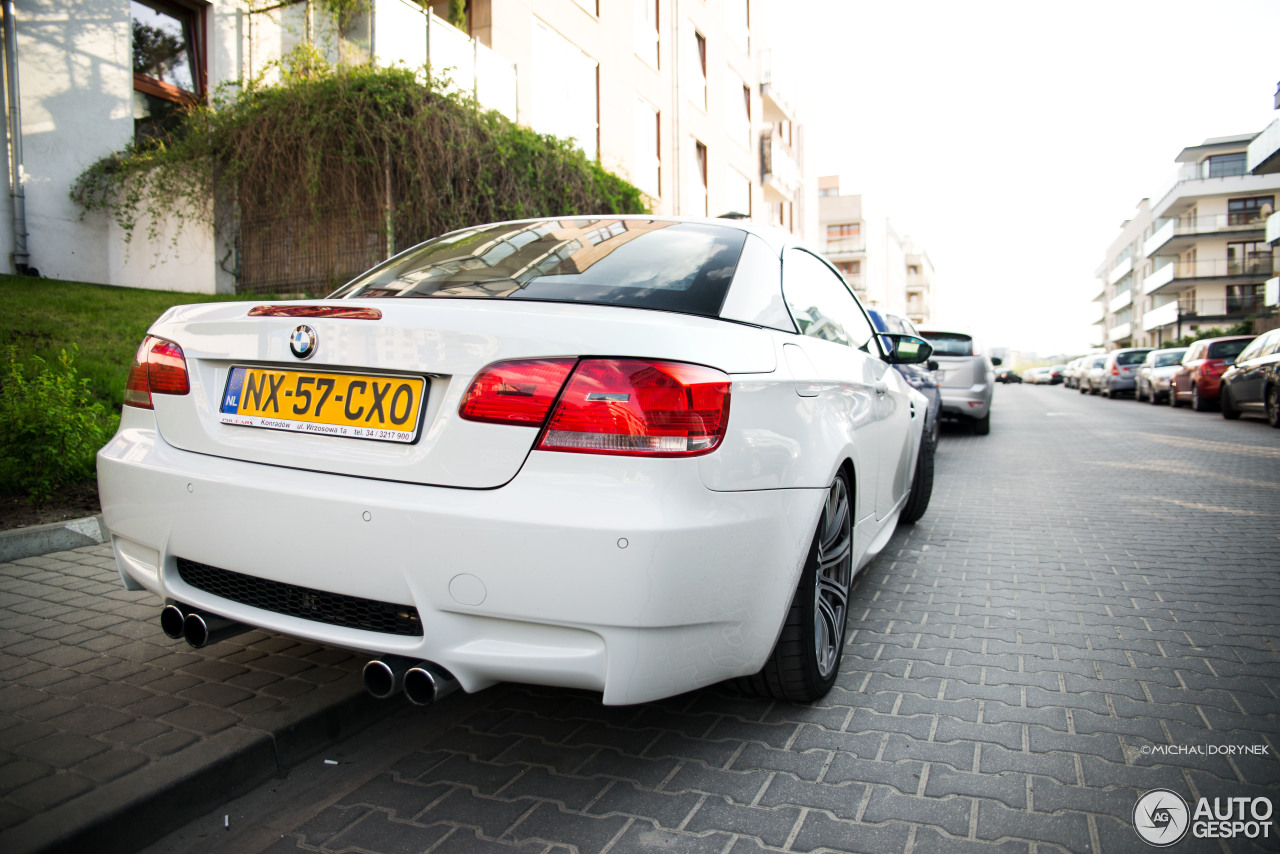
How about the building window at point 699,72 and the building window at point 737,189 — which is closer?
the building window at point 699,72

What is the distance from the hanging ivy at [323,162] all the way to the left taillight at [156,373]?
8.40 meters

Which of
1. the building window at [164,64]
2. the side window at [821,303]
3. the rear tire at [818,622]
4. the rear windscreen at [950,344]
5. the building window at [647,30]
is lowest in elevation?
the rear tire at [818,622]

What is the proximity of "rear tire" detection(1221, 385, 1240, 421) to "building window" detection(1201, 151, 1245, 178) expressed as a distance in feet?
181

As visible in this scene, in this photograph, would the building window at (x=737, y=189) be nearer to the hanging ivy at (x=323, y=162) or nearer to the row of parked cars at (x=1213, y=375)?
the row of parked cars at (x=1213, y=375)

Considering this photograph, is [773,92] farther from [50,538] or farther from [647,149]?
[50,538]

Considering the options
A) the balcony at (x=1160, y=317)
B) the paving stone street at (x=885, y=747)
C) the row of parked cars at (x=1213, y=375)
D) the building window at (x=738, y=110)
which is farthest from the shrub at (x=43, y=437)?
the balcony at (x=1160, y=317)

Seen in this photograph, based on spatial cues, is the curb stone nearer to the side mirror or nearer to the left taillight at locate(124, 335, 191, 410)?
the left taillight at locate(124, 335, 191, 410)

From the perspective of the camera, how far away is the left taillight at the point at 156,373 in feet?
8.14

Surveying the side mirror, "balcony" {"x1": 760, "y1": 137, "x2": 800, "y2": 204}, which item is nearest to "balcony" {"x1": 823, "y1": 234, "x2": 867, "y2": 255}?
"balcony" {"x1": 760, "y1": 137, "x2": 800, "y2": 204}

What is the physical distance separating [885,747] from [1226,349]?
1947cm

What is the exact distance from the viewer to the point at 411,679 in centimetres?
206

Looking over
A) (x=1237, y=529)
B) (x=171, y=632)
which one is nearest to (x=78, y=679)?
(x=171, y=632)

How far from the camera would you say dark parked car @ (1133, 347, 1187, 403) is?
2153 cm

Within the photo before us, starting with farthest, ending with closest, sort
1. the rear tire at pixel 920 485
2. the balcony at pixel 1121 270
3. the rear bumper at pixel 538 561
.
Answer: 1. the balcony at pixel 1121 270
2. the rear tire at pixel 920 485
3. the rear bumper at pixel 538 561
